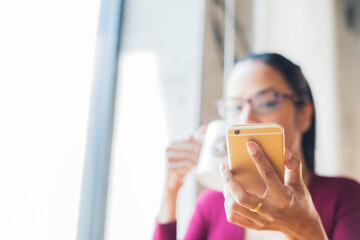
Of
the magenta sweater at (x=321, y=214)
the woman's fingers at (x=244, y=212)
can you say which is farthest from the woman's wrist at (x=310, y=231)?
the magenta sweater at (x=321, y=214)

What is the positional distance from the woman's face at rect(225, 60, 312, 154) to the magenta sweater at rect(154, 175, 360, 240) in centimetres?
13

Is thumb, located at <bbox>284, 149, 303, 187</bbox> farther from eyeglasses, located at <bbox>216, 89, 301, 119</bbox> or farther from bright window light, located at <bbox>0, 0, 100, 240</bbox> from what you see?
bright window light, located at <bbox>0, 0, 100, 240</bbox>

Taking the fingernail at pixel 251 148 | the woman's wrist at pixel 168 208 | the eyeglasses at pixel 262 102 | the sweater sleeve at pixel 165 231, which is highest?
the eyeglasses at pixel 262 102

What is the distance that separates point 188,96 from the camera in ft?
3.67

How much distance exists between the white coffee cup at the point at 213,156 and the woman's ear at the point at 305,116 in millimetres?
256

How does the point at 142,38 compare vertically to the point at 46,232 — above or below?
above

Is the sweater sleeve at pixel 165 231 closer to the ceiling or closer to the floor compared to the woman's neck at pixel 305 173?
closer to the floor

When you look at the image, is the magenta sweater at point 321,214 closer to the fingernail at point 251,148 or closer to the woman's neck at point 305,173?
the woman's neck at point 305,173

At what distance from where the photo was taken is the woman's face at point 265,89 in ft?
2.74

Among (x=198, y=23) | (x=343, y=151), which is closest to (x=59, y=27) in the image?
(x=198, y=23)

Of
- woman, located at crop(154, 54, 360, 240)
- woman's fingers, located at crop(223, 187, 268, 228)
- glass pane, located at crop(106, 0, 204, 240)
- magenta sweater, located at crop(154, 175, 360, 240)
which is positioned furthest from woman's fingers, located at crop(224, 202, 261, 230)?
glass pane, located at crop(106, 0, 204, 240)

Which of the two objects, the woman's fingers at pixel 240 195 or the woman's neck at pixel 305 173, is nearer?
the woman's fingers at pixel 240 195

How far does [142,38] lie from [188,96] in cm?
24

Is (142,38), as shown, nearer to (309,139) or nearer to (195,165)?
(195,165)
